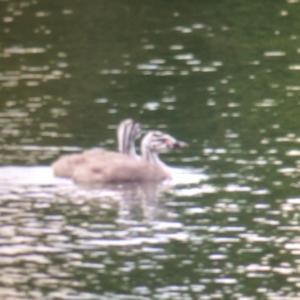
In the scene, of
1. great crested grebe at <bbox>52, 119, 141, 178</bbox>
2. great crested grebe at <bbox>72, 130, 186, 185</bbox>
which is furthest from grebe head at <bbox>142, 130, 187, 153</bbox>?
great crested grebe at <bbox>52, 119, 141, 178</bbox>

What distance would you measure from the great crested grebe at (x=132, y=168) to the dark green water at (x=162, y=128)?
0.32 m

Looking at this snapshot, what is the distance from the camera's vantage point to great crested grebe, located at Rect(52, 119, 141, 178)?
29.4 meters

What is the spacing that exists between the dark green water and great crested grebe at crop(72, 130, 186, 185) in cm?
32

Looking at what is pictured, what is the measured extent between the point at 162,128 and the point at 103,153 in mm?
2343

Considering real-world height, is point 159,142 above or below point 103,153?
above

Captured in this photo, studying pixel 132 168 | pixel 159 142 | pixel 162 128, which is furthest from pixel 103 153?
pixel 162 128

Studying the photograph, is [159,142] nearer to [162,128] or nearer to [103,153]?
[103,153]

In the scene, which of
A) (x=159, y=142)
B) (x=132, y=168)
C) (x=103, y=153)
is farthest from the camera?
(x=159, y=142)

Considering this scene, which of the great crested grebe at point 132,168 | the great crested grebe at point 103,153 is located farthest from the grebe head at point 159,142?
the great crested grebe at point 103,153

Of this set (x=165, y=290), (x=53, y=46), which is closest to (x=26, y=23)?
(x=53, y=46)

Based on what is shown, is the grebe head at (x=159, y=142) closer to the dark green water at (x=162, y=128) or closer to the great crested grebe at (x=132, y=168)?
the great crested grebe at (x=132, y=168)

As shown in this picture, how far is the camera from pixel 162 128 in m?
31.9

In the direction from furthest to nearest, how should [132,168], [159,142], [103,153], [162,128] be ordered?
[162,128], [159,142], [132,168], [103,153]

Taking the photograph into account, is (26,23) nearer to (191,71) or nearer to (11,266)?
(191,71)
